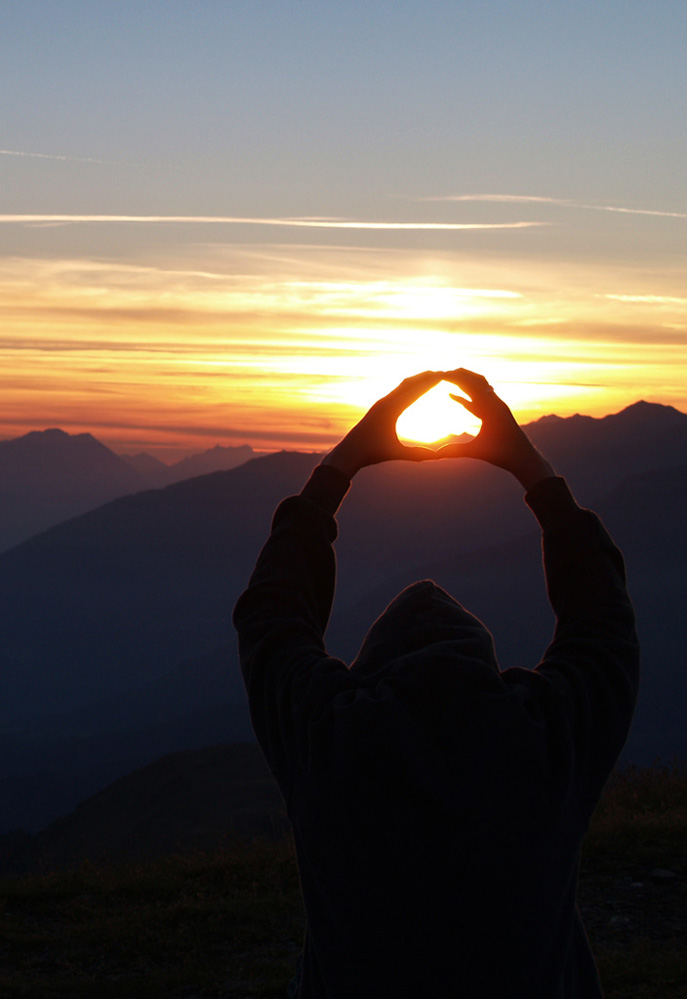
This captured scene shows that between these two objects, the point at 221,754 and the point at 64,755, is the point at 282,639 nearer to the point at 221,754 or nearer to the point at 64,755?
the point at 221,754

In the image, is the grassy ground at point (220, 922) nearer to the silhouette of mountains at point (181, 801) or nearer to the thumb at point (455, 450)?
the thumb at point (455, 450)

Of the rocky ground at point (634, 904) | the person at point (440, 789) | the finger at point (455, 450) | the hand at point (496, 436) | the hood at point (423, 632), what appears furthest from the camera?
the rocky ground at point (634, 904)

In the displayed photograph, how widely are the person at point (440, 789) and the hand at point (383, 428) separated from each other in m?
0.38

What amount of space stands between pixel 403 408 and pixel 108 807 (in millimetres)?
108424

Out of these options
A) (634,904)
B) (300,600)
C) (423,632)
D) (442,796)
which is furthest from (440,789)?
(634,904)

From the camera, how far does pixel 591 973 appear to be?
1.74m

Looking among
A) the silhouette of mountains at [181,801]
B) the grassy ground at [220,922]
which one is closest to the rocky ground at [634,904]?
the grassy ground at [220,922]

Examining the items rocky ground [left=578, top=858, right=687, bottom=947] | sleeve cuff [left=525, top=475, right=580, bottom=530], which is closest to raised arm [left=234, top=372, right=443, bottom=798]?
sleeve cuff [left=525, top=475, right=580, bottom=530]

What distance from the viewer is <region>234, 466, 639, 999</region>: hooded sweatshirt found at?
148cm

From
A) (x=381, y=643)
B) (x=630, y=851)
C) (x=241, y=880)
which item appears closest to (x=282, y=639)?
(x=381, y=643)

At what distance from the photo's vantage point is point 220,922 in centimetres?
743

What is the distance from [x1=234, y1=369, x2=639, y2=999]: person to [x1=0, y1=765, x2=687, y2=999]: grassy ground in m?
5.30

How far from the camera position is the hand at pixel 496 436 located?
1.94 metres

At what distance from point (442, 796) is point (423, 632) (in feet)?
1.02
